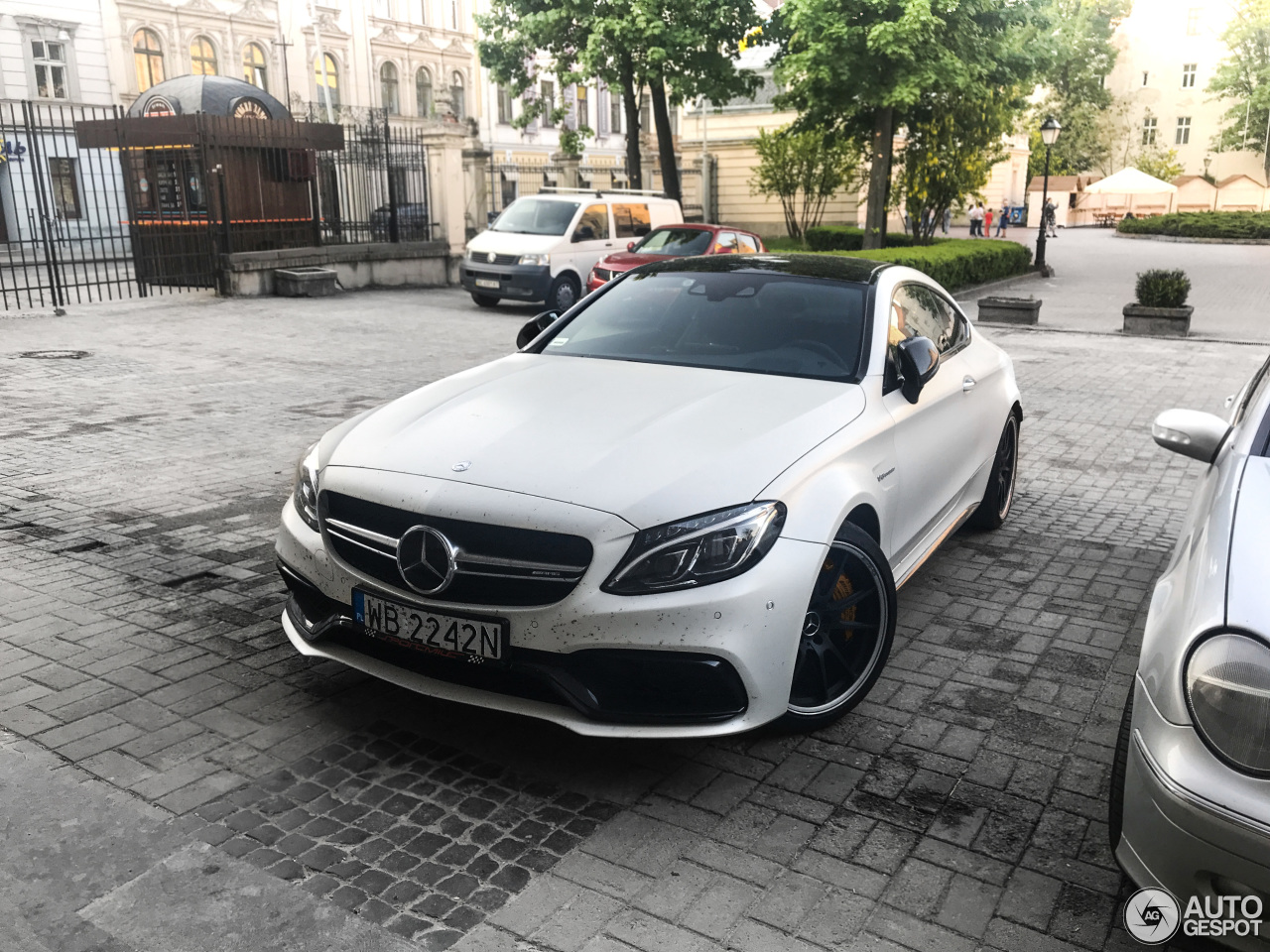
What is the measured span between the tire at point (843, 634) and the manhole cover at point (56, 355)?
11242mm

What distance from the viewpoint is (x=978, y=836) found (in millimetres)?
3314

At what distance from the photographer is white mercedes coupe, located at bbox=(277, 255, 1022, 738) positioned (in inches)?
132

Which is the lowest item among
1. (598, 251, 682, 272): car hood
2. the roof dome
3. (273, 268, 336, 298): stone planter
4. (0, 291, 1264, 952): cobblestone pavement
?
(0, 291, 1264, 952): cobblestone pavement

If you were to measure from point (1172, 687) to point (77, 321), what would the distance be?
16.4 meters

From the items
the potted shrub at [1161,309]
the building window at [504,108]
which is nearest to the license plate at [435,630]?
the potted shrub at [1161,309]

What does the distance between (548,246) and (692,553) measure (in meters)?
15.6

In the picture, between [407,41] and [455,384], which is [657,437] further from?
[407,41]

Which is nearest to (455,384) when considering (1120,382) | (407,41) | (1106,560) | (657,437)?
(657,437)

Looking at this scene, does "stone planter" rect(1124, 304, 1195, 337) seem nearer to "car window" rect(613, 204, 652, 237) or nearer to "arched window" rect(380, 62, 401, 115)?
"car window" rect(613, 204, 652, 237)

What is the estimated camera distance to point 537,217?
19.2m

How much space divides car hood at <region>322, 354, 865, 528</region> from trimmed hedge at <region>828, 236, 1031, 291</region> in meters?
14.6

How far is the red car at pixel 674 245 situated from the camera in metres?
17.5

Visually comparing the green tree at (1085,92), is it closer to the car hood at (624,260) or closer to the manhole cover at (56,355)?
the car hood at (624,260)

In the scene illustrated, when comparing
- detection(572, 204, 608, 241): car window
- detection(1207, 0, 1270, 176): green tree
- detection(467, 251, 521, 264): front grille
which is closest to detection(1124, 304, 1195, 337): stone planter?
detection(572, 204, 608, 241): car window
